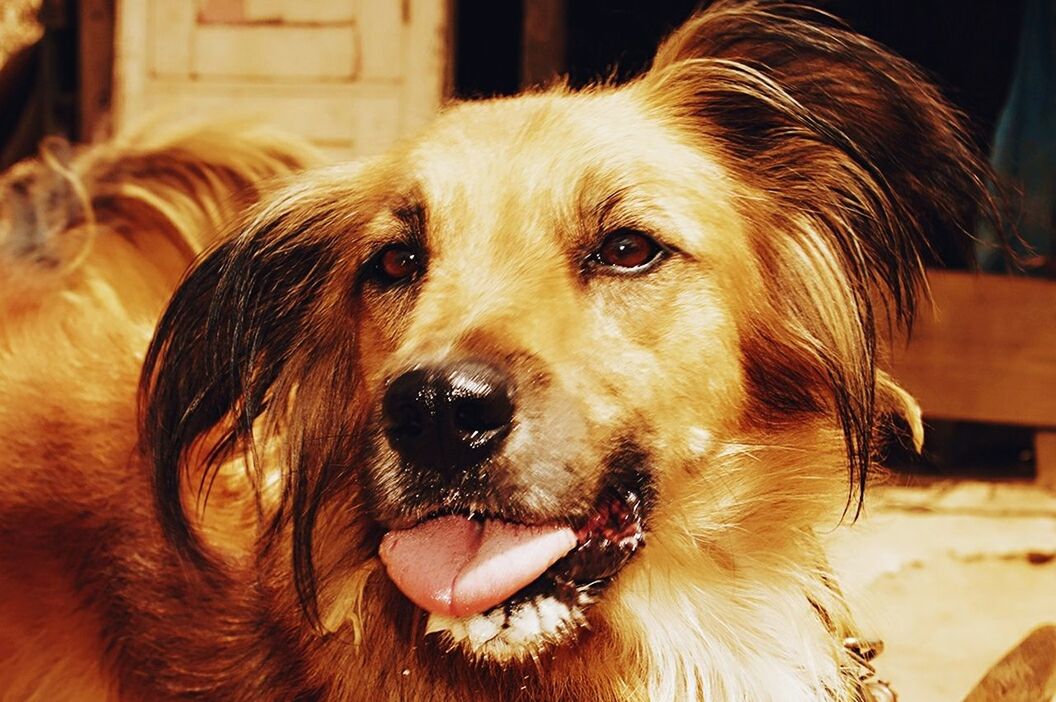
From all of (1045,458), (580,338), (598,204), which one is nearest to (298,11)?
(598,204)

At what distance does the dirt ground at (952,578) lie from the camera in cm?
319

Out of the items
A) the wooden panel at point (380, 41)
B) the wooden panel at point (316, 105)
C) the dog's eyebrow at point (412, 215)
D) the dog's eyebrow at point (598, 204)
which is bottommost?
the wooden panel at point (316, 105)

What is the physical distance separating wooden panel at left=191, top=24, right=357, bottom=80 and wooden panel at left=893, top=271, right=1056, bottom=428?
321 cm

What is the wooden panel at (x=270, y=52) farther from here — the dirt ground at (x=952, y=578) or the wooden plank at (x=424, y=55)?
the dirt ground at (x=952, y=578)

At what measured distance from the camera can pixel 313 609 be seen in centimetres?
200

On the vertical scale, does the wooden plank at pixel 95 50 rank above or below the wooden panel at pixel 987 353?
above

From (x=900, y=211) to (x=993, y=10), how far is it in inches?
264

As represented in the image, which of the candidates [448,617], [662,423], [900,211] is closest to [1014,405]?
[900,211]

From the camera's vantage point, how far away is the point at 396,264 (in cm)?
217

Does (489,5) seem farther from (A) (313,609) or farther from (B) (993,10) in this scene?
(A) (313,609)

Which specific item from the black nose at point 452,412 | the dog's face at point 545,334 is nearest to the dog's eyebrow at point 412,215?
the dog's face at point 545,334

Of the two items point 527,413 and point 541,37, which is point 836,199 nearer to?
point 527,413

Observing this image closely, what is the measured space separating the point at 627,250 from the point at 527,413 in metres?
0.46

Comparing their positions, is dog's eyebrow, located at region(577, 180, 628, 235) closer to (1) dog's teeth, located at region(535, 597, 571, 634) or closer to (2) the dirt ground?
(1) dog's teeth, located at region(535, 597, 571, 634)
